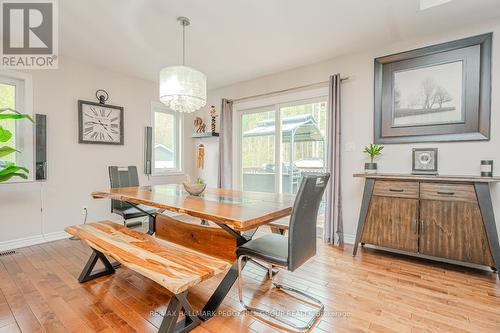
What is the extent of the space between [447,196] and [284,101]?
7.91ft

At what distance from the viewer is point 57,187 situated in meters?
3.35

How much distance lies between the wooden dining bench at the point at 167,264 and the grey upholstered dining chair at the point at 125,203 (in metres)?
0.83

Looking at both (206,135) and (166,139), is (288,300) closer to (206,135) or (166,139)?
(206,135)

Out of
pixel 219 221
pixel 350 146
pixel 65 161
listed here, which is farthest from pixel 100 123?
pixel 350 146

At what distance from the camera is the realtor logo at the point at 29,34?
233 centimetres

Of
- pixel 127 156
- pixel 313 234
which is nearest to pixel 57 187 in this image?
pixel 127 156

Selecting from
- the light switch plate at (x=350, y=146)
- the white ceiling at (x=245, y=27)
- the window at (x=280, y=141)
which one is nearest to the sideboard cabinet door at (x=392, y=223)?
the light switch plate at (x=350, y=146)

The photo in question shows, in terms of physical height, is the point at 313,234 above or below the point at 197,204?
below

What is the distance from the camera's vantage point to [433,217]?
2.44 meters

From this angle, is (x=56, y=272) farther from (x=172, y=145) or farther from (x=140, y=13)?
(x=172, y=145)

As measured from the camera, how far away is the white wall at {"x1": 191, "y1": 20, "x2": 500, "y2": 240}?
2.45 meters

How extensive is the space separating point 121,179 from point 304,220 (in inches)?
107

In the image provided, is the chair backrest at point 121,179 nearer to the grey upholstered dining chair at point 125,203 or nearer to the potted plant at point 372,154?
the grey upholstered dining chair at point 125,203

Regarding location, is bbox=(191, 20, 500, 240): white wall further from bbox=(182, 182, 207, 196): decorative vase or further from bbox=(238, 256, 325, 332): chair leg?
bbox=(182, 182, 207, 196): decorative vase
